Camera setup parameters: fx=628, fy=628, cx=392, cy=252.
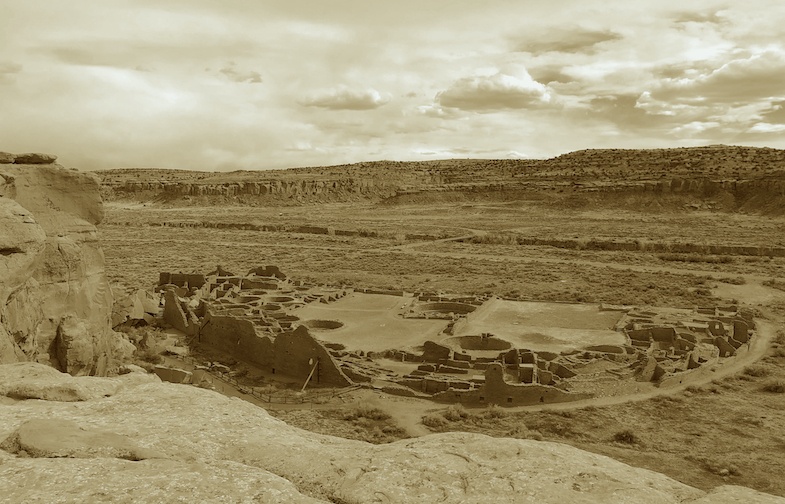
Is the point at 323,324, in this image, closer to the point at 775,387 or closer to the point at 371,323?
the point at 371,323

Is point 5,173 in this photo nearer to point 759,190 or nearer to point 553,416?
point 553,416

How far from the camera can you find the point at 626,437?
17.4m

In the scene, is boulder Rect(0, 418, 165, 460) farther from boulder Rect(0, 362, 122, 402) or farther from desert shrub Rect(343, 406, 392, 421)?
desert shrub Rect(343, 406, 392, 421)

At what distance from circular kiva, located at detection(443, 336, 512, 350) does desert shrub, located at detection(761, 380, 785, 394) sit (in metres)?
9.33

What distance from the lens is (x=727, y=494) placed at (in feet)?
20.8

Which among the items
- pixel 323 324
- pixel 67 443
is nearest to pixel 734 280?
pixel 323 324

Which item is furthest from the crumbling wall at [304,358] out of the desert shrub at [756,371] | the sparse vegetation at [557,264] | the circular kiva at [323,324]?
the desert shrub at [756,371]

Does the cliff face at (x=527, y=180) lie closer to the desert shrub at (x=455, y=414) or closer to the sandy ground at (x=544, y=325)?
the sandy ground at (x=544, y=325)

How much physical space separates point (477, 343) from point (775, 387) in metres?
11.0

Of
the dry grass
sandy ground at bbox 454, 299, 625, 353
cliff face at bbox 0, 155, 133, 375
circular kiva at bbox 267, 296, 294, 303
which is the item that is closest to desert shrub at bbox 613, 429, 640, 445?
the dry grass

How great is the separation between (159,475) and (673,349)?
77.6 ft

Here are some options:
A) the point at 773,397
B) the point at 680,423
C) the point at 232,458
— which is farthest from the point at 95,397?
the point at 773,397

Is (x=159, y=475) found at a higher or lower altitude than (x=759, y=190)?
lower

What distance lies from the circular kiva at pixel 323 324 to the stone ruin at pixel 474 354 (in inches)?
1.9
